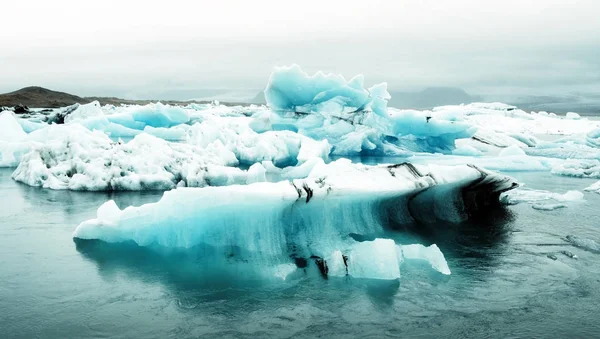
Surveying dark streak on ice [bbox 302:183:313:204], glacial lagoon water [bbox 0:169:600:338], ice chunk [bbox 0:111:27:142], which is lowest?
glacial lagoon water [bbox 0:169:600:338]

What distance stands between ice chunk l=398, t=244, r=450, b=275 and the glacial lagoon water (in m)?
0.08

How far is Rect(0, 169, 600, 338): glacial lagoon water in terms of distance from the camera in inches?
130

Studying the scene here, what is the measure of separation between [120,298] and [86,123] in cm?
1372

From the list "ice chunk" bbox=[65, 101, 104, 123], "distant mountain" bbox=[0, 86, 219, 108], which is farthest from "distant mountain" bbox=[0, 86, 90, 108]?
"ice chunk" bbox=[65, 101, 104, 123]

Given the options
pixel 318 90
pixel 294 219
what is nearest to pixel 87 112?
pixel 318 90

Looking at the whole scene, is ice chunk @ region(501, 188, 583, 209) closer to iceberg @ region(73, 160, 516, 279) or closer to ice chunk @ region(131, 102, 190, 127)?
→ iceberg @ region(73, 160, 516, 279)

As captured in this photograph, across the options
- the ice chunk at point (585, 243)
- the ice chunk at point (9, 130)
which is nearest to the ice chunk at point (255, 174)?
the ice chunk at point (585, 243)

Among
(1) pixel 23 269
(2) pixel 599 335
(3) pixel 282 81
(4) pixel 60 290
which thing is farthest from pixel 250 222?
(3) pixel 282 81

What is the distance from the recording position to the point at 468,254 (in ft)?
16.4

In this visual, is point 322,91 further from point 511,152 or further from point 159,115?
point 159,115

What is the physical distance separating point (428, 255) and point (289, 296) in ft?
4.71

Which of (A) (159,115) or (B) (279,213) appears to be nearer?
(B) (279,213)

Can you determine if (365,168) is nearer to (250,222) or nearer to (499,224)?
(250,222)

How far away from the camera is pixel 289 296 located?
3.81 meters
